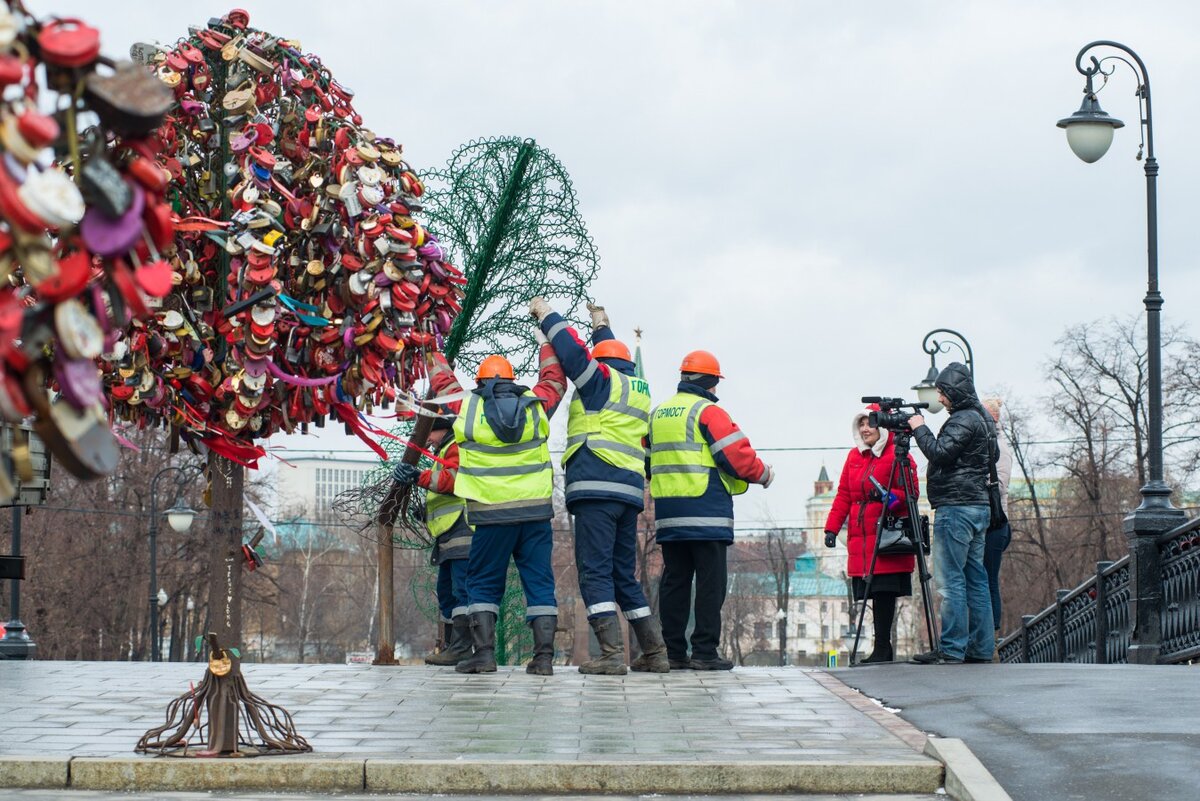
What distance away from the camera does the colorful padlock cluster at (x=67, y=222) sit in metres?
3.19

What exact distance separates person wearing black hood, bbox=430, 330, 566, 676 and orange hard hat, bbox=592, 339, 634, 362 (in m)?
0.48

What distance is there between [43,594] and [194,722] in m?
40.0

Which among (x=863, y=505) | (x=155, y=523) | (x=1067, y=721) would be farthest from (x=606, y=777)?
(x=155, y=523)

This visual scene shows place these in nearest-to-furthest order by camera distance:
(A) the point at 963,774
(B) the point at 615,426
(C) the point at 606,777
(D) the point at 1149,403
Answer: (A) the point at 963,774 < (C) the point at 606,777 < (B) the point at 615,426 < (D) the point at 1149,403

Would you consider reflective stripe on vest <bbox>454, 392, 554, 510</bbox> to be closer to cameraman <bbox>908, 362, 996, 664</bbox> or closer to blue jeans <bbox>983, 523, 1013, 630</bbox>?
cameraman <bbox>908, 362, 996, 664</bbox>

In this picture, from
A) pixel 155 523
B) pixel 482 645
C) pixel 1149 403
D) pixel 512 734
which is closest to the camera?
pixel 512 734

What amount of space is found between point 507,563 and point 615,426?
1.18 m

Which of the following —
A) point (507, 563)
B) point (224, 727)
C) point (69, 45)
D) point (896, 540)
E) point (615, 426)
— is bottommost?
point (224, 727)

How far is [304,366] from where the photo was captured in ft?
24.7

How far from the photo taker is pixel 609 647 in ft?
36.7

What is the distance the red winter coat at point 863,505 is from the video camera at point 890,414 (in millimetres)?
363

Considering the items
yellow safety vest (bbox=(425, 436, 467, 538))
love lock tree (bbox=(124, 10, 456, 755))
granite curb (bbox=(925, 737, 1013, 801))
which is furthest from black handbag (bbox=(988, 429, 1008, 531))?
love lock tree (bbox=(124, 10, 456, 755))

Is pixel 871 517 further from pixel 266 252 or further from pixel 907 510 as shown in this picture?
pixel 266 252

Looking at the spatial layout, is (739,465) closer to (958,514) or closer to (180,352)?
(958,514)
